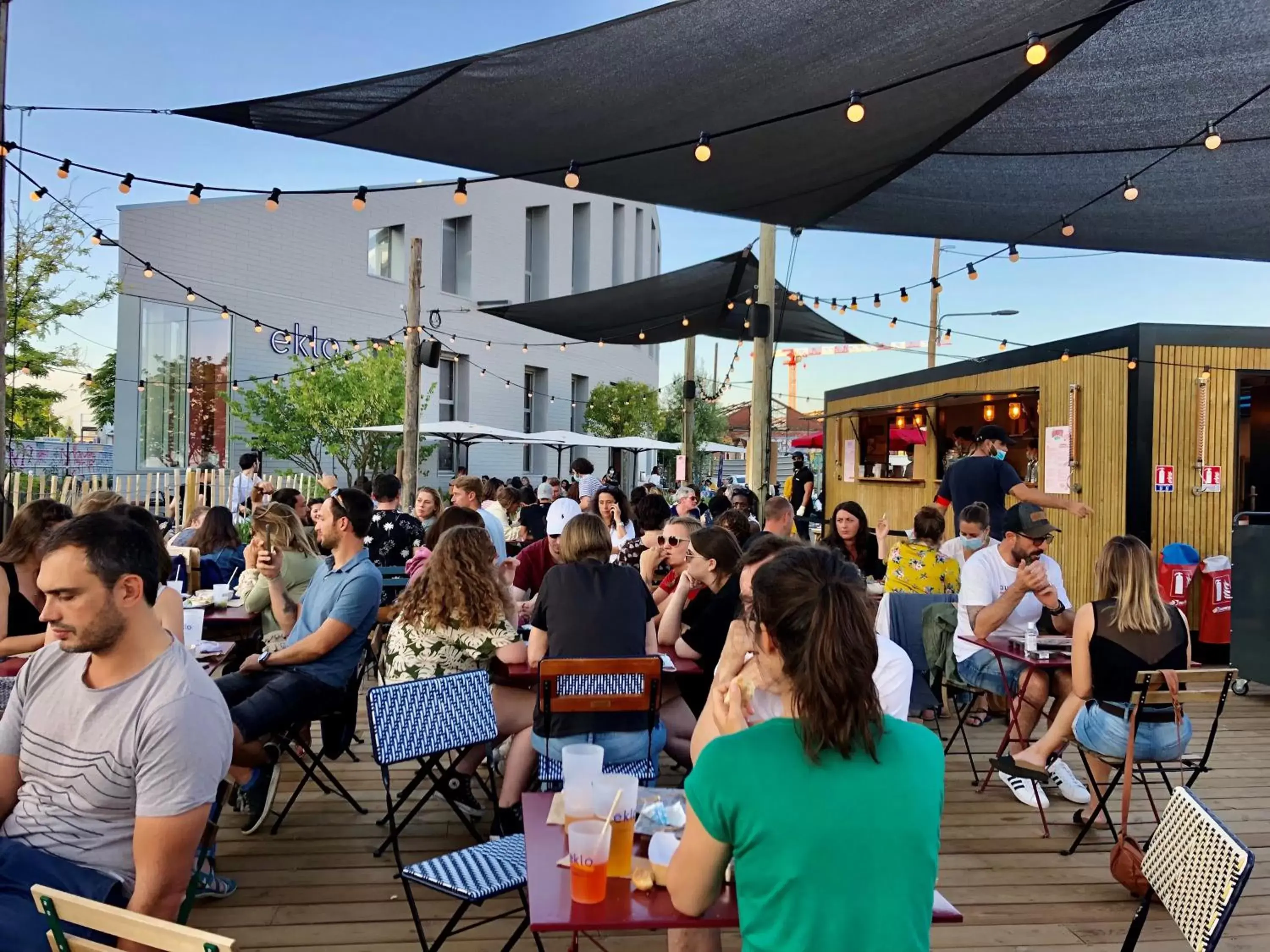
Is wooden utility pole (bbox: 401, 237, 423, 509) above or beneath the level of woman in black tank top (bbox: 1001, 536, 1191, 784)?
above

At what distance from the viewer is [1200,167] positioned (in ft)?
18.9

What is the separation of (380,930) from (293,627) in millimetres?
1687

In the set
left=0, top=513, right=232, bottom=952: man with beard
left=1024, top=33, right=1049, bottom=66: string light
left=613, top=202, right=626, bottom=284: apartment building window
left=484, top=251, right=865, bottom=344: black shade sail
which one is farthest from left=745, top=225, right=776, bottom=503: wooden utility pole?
left=613, top=202, right=626, bottom=284: apartment building window

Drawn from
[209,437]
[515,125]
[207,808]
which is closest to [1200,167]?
[515,125]

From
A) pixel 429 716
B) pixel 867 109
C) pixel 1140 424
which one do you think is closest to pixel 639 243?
pixel 1140 424

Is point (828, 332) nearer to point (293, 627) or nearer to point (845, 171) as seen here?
point (845, 171)

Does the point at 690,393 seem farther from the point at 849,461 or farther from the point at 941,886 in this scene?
the point at 941,886

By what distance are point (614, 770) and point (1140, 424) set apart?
286 inches

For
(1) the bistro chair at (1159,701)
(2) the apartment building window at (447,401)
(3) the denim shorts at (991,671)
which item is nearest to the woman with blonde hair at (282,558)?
(3) the denim shorts at (991,671)

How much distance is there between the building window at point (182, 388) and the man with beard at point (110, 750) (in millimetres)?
14808

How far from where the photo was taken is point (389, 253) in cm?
1977

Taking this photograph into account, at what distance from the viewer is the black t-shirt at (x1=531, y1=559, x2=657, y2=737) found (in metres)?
3.61

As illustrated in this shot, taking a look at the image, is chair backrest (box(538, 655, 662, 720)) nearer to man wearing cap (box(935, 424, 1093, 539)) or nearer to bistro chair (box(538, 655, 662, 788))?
bistro chair (box(538, 655, 662, 788))

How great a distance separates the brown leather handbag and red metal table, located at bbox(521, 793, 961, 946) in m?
1.93
